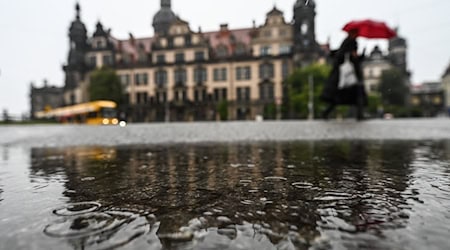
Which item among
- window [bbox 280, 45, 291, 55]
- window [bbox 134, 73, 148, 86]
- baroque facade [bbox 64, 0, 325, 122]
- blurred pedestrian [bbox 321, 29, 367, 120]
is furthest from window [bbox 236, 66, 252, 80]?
blurred pedestrian [bbox 321, 29, 367, 120]

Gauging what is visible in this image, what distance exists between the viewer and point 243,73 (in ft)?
155

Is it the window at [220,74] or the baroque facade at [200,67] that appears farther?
the window at [220,74]

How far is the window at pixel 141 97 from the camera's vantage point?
162 ft

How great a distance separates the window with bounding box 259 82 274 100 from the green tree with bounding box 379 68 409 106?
23.5m

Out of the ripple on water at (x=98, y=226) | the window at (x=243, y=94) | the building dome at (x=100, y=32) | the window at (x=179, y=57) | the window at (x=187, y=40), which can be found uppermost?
the building dome at (x=100, y=32)

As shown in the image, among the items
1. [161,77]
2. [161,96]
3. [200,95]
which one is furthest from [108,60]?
[200,95]

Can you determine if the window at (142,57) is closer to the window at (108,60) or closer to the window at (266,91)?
the window at (108,60)

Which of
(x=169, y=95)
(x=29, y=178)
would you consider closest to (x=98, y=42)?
(x=169, y=95)

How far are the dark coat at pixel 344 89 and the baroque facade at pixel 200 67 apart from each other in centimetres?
3304

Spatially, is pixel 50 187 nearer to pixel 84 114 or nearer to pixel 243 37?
pixel 84 114

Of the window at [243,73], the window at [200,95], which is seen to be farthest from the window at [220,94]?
the window at [243,73]

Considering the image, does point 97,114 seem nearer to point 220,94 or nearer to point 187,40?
point 220,94

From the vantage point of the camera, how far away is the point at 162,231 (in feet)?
2.97

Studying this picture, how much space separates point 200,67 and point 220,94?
527 cm
